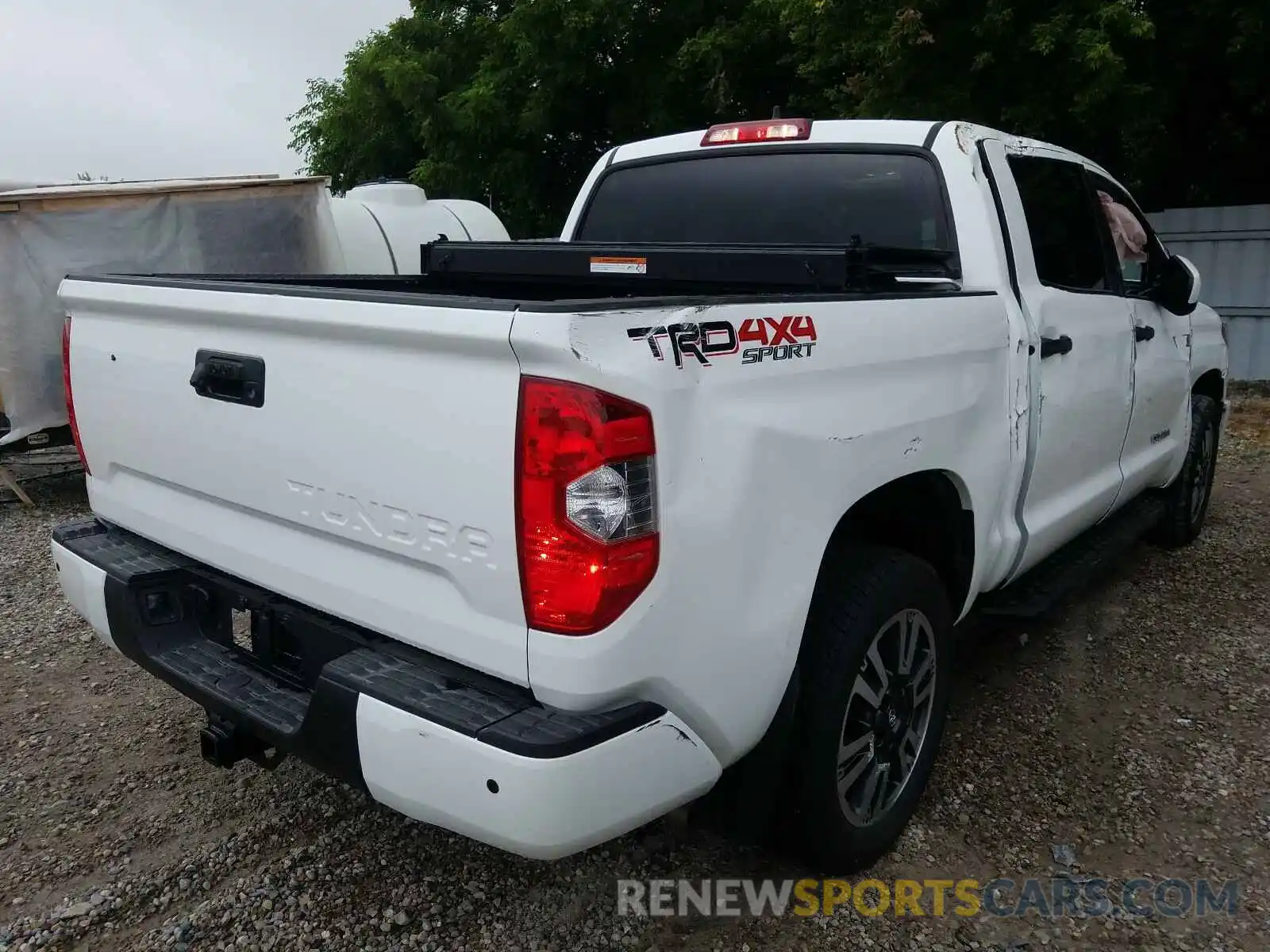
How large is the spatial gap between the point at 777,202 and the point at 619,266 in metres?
0.80

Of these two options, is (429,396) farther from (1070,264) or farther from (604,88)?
(604,88)

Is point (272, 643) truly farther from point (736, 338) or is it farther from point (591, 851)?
point (736, 338)

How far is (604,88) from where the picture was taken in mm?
14672

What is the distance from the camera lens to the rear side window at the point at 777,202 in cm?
329

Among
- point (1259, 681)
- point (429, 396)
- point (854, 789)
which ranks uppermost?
point (429, 396)

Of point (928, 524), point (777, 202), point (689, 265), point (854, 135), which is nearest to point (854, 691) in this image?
point (928, 524)

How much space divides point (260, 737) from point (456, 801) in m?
0.70

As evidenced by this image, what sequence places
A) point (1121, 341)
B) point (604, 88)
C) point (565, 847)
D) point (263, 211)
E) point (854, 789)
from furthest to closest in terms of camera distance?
1. point (604, 88)
2. point (263, 211)
3. point (1121, 341)
4. point (854, 789)
5. point (565, 847)

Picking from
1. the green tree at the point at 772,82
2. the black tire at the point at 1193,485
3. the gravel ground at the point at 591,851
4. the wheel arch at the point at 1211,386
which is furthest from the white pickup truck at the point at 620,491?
the green tree at the point at 772,82

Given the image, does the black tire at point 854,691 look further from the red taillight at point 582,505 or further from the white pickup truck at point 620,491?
the red taillight at point 582,505

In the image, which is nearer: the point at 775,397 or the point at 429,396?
the point at 429,396

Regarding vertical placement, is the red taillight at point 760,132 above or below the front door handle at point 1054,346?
above

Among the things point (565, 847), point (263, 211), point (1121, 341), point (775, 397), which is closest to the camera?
point (565, 847)

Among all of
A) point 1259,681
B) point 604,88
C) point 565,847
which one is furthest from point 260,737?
point 604,88
